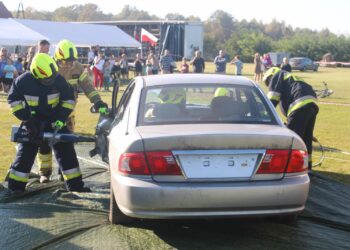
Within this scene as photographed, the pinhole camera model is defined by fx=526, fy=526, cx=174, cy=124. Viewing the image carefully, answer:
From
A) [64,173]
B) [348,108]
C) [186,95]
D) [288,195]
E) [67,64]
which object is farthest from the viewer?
[348,108]

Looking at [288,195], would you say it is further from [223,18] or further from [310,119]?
[223,18]

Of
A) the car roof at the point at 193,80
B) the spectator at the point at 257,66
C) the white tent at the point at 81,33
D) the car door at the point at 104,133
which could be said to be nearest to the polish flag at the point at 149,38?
the white tent at the point at 81,33

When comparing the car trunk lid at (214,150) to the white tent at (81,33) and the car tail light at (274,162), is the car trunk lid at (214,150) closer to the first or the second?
the car tail light at (274,162)

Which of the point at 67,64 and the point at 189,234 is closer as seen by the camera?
the point at 189,234

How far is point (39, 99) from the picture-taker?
5.49 m

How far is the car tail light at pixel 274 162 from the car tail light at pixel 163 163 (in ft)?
2.01

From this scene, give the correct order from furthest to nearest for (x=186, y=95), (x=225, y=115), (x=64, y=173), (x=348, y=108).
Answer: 1. (x=348, y=108)
2. (x=64, y=173)
3. (x=186, y=95)
4. (x=225, y=115)

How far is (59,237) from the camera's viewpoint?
13.2 ft

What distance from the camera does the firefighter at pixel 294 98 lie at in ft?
21.3

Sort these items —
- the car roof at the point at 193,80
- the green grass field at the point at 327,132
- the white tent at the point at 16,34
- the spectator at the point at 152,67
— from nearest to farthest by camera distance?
1. the car roof at the point at 193,80
2. the green grass field at the point at 327,132
3. the white tent at the point at 16,34
4. the spectator at the point at 152,67

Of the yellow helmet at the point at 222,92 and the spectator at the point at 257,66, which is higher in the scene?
the yellow helmet at the point at 222,92

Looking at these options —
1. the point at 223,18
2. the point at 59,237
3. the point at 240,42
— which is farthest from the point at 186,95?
the point at 223,18

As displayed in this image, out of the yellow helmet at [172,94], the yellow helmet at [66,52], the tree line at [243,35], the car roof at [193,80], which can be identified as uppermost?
the yellow helmet at [66,52]

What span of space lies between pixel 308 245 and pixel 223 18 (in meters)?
133
